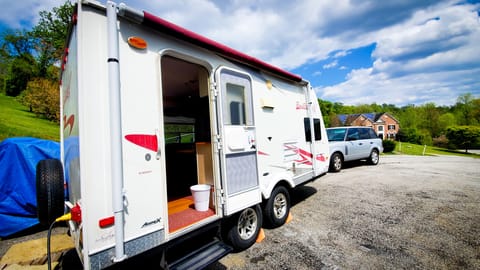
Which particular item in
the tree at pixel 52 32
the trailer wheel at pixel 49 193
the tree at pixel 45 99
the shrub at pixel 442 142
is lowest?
the shrub at pixel 442 142

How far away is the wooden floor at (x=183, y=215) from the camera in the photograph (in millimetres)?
2277

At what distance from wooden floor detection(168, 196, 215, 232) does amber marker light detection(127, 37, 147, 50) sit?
1900 mm

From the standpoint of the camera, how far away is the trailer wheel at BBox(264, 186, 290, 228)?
3.38 metres

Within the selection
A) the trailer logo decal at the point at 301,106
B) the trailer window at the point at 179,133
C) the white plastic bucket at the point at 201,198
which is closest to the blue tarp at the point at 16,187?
the trailer window at the point at 179,133

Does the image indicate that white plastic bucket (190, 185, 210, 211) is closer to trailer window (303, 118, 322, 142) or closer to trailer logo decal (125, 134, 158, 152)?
trailer logo decal (125, 134, 158, 152)

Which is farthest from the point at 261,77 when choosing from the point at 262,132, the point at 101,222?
the point at 101,222

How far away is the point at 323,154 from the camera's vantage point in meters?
4.96

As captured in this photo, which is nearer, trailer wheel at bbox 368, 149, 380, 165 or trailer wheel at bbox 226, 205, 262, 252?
trailer wheel at bbox 226, 205, 262, 252

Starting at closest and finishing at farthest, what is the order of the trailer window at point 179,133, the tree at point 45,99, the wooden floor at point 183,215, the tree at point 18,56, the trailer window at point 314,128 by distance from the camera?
1. the wooden floor at point 183,215
2. the trailer window at point 314,128
3. the trailer window at point 179,133
4. the tree at point 45,99
5. the tree at point 18,56

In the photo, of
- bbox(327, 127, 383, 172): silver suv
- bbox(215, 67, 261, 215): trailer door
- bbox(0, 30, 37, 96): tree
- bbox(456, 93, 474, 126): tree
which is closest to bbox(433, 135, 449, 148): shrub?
bbox(456, 93, 474, 126): tree

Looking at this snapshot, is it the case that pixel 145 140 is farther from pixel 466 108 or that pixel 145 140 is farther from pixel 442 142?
pixel 466 108

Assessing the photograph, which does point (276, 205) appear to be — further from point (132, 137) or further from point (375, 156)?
point (375, 156)

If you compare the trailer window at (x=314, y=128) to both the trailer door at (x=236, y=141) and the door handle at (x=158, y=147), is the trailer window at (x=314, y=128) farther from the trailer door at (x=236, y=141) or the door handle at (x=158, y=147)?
the door handle at (x=158, y=147)

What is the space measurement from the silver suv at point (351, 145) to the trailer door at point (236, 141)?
20.4ft
